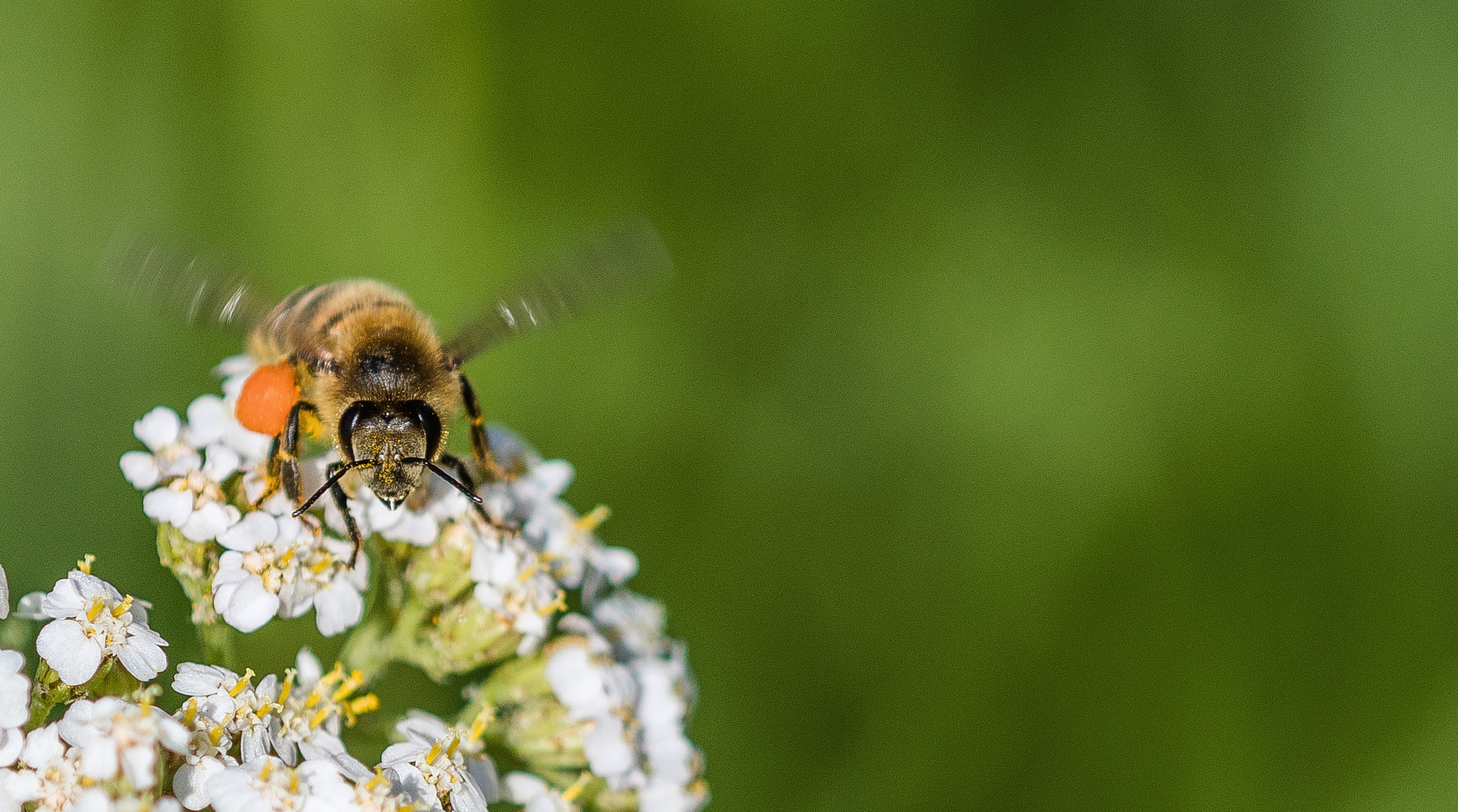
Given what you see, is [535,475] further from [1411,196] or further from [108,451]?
[1411,196]

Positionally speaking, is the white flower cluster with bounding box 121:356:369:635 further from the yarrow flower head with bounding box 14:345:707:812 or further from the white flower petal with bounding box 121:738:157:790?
the white flower petal with bounding box 121:738:157:790

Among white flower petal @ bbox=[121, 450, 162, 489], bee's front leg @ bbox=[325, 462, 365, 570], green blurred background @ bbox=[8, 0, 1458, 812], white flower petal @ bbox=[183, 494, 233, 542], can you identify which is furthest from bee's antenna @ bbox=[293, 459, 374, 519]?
green blurred background @ bbox=[8, 0, 1458, 812]

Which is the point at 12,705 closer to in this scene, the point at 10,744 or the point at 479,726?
the point at 10,744

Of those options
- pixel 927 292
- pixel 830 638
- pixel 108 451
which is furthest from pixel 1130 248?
pixel 108 451

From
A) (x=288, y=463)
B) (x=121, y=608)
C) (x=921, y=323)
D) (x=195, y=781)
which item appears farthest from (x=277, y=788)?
(x=921, y=323)

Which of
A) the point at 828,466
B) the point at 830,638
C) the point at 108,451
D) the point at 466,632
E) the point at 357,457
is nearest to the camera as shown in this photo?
the point at 357,457

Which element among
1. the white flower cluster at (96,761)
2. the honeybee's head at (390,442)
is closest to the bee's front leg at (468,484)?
the honeybee's head at (390,442)
